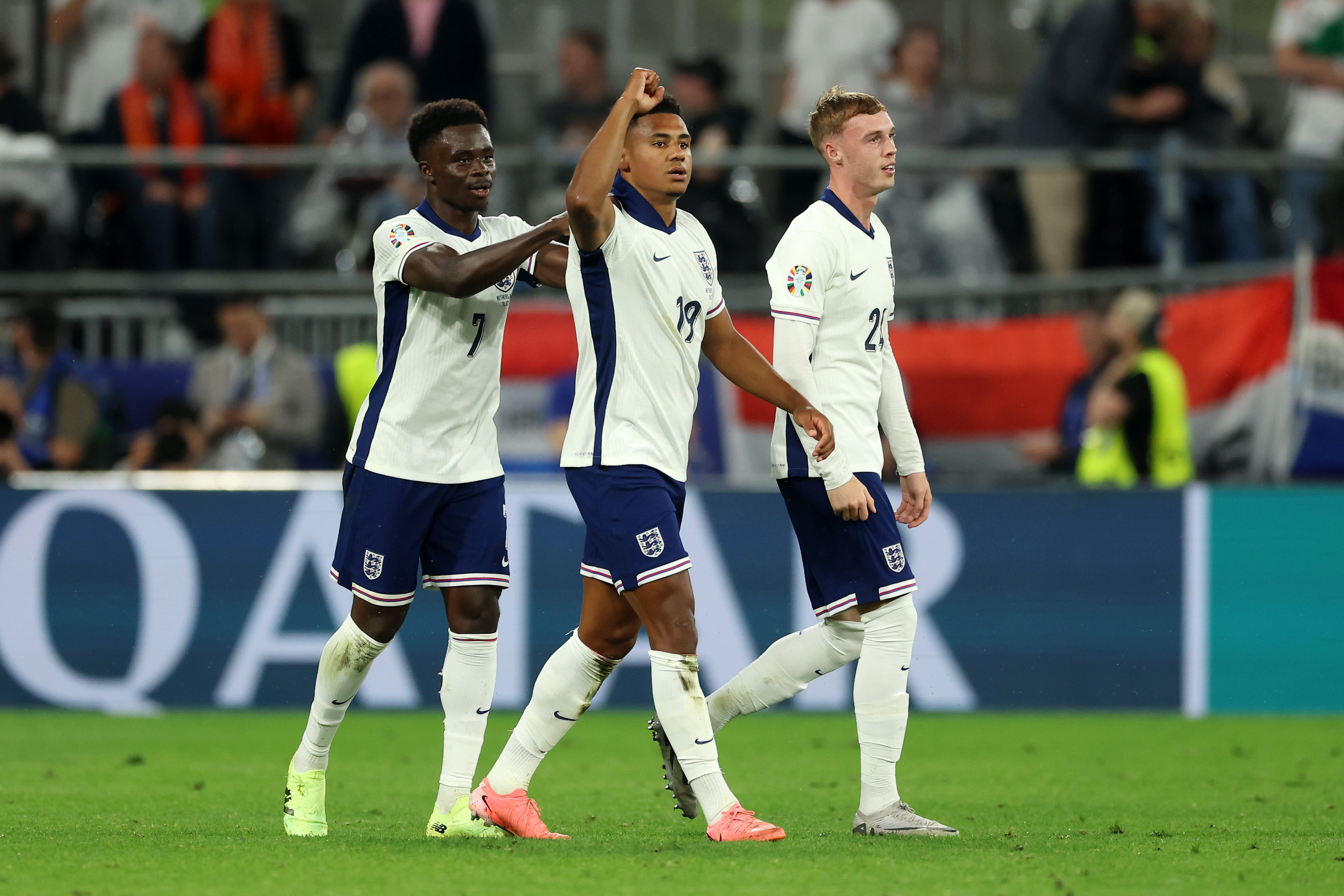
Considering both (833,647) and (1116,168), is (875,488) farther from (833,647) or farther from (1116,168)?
(1116,168)

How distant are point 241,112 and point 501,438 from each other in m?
3.66

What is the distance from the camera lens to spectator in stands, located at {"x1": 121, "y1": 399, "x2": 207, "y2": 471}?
11.6 m

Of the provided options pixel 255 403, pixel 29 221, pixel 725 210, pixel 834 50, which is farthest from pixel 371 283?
pixel 834 50

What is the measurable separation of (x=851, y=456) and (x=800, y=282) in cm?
64

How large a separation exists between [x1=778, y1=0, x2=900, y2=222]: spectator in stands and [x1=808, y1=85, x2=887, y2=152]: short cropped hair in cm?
688

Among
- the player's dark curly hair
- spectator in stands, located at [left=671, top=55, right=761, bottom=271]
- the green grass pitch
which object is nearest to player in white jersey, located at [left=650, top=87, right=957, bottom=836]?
the green grass pitch

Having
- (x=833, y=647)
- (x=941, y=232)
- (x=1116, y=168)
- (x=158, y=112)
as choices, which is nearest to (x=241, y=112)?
(x=158, y=112)

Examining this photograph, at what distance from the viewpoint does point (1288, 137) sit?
13.7m

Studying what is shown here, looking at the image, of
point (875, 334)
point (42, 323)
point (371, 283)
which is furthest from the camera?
point (371, 283)

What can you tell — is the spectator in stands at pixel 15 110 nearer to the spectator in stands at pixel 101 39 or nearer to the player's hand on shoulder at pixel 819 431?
the spectator in stands at pixel 101 39

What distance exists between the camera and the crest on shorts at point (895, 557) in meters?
6.15

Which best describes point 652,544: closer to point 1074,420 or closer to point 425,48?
point 1074,420

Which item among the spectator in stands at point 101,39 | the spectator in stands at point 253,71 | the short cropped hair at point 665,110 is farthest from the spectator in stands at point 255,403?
the short cropped hair at point 665,110

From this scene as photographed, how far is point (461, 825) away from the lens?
6.05m
